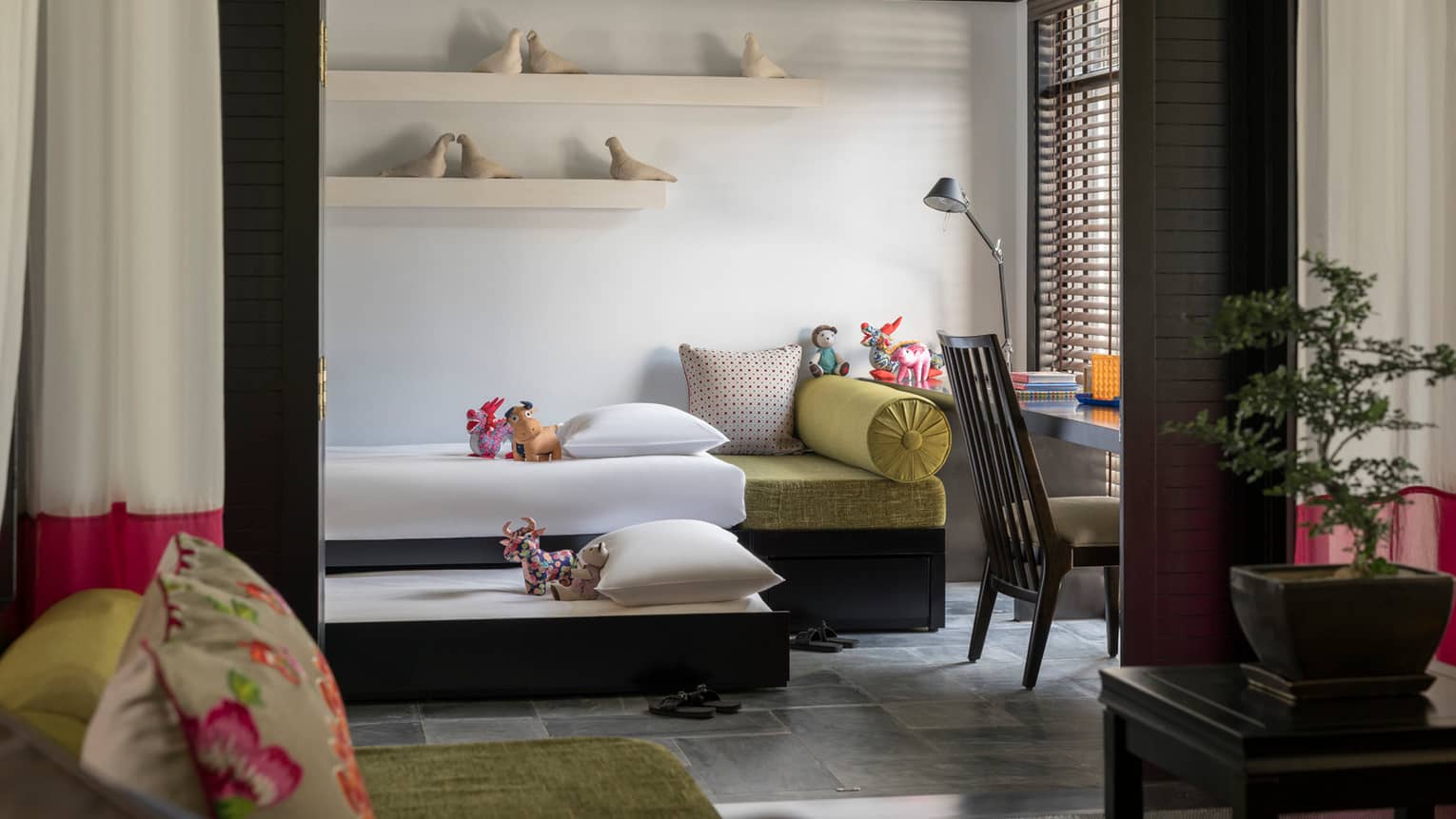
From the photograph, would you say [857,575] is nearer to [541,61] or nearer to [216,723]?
[541,61]

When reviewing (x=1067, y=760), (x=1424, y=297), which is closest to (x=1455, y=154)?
(x=1424, y=297)

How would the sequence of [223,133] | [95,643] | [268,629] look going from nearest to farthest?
[268,629] < [95,643] < [223,133]

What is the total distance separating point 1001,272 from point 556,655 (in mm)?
2559

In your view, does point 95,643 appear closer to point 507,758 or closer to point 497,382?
point 507,758

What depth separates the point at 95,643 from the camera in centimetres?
162

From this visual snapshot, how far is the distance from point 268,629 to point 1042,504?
264 cm

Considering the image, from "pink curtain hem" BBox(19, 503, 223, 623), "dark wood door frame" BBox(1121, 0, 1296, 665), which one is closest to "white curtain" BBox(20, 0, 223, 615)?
"pink curtain hem" BBox(19, 503, 223, 623)

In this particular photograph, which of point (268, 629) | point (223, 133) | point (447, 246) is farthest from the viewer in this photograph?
point (447, 246)

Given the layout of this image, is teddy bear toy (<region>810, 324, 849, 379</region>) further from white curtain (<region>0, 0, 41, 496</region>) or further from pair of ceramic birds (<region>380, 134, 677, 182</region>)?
white curtain (<region>0, 0, 41, 496</region>)

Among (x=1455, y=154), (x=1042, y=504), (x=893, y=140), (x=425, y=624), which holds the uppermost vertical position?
(x=893, y=140)

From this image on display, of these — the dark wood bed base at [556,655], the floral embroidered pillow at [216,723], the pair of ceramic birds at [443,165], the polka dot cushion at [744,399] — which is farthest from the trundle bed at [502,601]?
the floral embroidered pillow at [216,723]

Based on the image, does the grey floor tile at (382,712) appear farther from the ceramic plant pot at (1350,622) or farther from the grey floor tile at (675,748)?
the ceramic plant pot at (1350,622)

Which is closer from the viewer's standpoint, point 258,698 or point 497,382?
point 258,698

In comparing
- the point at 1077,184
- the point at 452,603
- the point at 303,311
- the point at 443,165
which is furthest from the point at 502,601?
the point at 1077,184
